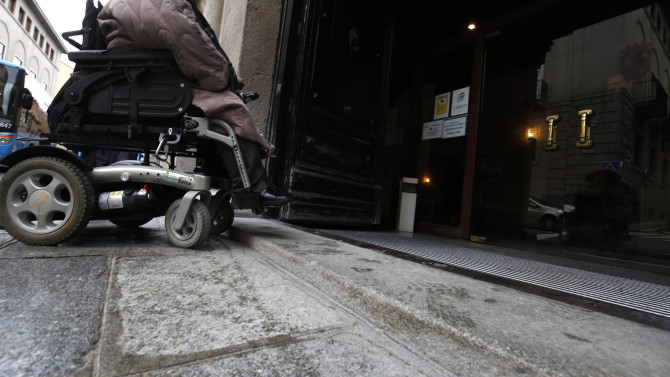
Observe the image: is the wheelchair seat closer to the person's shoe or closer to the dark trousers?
the dark trousers

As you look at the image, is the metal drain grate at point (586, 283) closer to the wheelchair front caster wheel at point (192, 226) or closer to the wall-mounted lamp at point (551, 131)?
the wheelchair front caster wheel at point (192, 226)

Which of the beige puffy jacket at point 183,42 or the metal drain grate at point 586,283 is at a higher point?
the beige puffy jacket at point 183,42

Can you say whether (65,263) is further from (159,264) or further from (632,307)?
(632,307)

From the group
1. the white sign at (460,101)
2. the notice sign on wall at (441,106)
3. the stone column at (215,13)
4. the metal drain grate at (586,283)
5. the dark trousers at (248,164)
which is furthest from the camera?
the stone column at (215,13)

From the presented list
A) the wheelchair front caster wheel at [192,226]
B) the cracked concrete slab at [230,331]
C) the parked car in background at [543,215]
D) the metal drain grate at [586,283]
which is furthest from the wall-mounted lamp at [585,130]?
the wheelchair front caster wheel at [192,226]

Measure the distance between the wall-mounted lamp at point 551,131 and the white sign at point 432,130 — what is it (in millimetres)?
1226

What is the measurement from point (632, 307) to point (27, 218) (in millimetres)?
2749

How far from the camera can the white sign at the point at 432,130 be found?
3846 millimetres

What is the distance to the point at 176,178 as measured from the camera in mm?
1664

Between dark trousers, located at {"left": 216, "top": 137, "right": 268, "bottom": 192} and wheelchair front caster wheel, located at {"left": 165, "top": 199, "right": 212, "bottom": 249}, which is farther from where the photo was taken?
dark trousers, located at {"left": 216, "top": 137, "right": 268, "bottom": 192}

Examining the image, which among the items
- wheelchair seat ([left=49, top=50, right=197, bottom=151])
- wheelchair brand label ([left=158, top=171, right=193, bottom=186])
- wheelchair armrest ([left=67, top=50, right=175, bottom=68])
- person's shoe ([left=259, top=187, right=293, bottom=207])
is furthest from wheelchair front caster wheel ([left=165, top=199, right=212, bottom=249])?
wheelchair armrest ([left=67, top=50, right=175, bottom=68])

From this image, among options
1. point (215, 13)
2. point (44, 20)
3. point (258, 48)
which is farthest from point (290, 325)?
point (44, 20)

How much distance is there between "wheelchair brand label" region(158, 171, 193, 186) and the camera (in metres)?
1.65

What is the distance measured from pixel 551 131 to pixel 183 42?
3.89 metres
